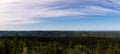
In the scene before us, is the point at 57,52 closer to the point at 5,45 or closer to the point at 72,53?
the point at 72,53

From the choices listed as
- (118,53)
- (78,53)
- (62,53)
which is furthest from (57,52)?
(118,53)

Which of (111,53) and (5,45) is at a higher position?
(5,45)

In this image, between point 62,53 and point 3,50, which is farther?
point 62,53

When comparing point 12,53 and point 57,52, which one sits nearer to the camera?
point 12,53

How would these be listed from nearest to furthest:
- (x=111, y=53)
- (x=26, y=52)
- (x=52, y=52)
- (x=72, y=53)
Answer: (x=26, y=52) → (x=72, y=53) → (x=111, y=53) → (x=52, y=52)

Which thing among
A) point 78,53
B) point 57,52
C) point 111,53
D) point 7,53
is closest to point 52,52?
point 57,52

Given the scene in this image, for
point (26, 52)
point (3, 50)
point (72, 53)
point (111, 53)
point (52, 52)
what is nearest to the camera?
point (26, 52)

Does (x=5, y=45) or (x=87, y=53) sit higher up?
(x=5, y=45)

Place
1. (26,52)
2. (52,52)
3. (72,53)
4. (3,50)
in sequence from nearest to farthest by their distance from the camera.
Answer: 1. (26,52)
2. (3,50)
3. (72,53)
4. (52,52)

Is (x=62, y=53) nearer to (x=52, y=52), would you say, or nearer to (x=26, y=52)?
(x=52, y=52)
